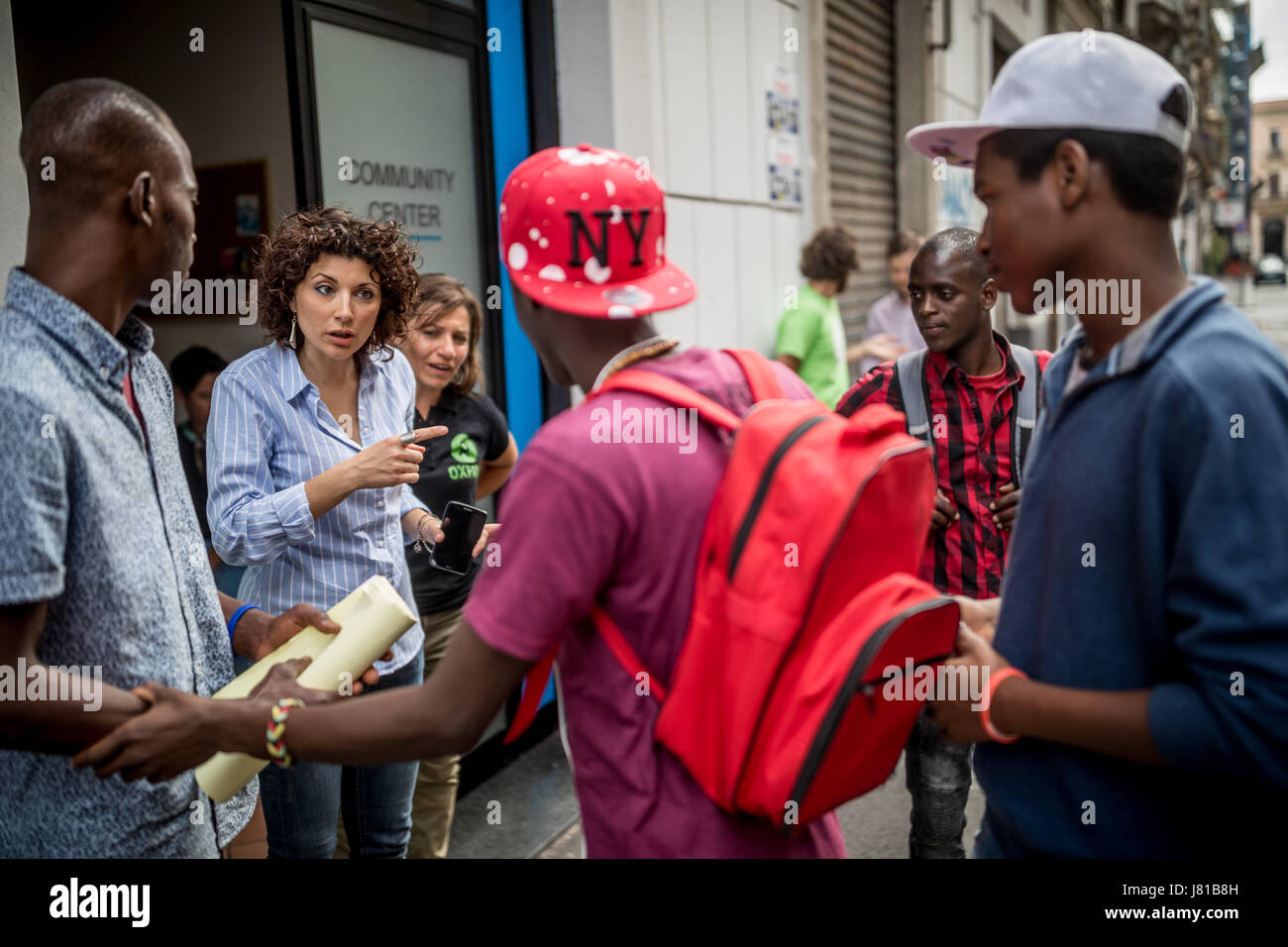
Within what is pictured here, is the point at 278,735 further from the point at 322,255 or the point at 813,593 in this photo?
the point at 322,255

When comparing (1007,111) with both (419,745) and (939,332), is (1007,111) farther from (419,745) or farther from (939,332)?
(939,332)

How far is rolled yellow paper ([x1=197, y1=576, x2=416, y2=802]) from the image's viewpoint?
1.84 meters

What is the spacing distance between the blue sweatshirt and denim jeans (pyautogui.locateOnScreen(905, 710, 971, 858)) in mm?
1486

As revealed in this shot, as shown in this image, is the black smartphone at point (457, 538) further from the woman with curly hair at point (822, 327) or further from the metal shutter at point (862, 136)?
the metal shutter at point (862, 136)

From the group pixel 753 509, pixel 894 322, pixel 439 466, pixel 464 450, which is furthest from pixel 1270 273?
pixel 753 509

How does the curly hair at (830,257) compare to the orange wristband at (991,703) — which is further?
the curly hair at (830,257)

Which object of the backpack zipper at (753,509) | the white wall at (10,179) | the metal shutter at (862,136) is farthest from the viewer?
the metal shutter at (862,136)

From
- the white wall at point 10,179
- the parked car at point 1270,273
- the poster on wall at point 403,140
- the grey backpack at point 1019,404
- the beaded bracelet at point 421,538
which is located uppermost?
the parked car at point 1270,273

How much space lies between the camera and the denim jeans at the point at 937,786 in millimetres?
3031

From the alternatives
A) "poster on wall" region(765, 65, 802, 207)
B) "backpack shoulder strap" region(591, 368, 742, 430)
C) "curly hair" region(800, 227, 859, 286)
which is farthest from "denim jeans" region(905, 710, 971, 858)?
"poster on wall" region(765, 65, 802, 207)

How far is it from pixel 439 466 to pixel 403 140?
1404 mm

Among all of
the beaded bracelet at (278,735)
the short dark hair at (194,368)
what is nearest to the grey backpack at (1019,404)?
the beaded bracelet at (278,735)

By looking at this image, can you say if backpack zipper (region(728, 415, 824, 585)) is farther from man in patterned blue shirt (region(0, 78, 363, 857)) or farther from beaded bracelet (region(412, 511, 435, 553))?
beaded bracelet (region(412, 511, 435, 553))

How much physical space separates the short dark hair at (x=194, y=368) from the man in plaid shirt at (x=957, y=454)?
295 cm
